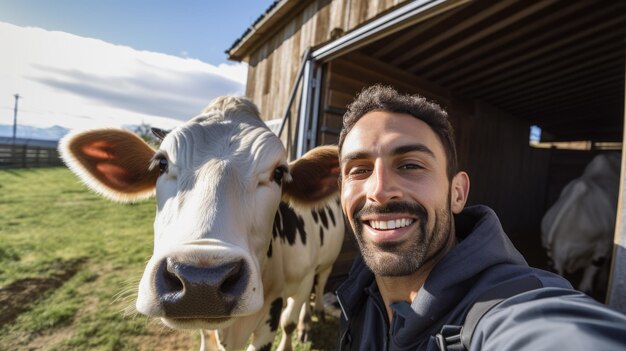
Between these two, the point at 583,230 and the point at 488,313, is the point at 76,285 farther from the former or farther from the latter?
the point at 583,230

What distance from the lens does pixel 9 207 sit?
10.2m

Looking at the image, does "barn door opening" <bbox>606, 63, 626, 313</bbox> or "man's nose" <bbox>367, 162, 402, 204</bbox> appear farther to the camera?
"barn door opening" <bbox>606, 63, 626, 313</bbox>

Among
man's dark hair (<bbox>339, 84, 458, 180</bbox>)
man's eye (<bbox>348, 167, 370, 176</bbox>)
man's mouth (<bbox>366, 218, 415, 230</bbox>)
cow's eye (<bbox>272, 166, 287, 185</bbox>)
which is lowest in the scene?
man's mouth (<bbox>366, 218, 415, 230</bbox>)

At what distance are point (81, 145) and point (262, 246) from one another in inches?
60.0

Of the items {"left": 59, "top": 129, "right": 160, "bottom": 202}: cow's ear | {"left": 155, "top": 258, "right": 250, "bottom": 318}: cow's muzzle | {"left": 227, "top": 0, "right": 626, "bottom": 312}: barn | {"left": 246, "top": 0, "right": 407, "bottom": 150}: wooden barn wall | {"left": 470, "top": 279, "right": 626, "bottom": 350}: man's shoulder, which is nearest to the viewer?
{"left": 470, "top": 279, "right": 626, "bottom": 350}: man's shoulder

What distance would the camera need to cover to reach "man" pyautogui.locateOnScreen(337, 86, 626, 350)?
0.77 metres

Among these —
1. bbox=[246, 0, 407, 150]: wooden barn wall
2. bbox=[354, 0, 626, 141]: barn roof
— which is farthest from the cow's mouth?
bbox=[354, 0, 626, 141]: barn roof

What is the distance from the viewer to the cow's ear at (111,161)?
7.04 feet

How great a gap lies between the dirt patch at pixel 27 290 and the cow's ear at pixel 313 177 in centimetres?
384

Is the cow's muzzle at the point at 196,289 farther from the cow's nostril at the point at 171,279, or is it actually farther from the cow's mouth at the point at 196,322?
the cow's mouth at the point at 196,322

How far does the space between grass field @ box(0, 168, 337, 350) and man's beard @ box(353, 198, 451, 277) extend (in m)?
1.38

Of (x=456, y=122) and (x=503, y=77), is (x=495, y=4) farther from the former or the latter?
(x=456, y=122)

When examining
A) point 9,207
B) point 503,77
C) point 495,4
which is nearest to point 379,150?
point 495,4

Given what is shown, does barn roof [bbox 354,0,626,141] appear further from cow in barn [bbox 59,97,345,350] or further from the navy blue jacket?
the navy blue jacket
